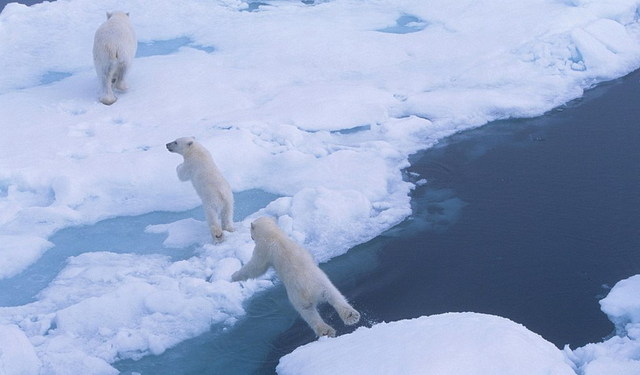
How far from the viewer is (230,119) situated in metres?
8.14

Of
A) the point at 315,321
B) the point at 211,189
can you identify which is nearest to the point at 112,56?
the point at 211,189

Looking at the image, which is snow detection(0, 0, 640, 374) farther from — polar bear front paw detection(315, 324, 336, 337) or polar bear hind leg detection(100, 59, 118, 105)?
polar bear front paw detection(315, 324, 336, 337)

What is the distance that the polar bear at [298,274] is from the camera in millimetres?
4914

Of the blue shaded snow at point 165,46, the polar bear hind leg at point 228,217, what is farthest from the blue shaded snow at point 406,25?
the polar bear hind leg at point 228,217

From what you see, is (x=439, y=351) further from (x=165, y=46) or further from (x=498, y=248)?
(x=165, y=46)

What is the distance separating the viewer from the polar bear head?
6582 millimetres

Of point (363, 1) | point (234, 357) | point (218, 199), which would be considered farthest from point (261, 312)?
point (363, 1)

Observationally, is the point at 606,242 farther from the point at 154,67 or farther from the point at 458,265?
the point at 154,67

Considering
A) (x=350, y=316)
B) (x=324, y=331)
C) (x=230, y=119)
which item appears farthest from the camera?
(x=230, y=119)

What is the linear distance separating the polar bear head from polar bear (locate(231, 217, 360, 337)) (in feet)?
4.62

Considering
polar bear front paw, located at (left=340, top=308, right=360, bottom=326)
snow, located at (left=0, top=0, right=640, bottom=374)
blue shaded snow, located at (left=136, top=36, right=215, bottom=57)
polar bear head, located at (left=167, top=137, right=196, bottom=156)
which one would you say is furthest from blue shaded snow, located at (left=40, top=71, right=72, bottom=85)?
polar bear front paw, located at (left=340, top=308, right=360, bottom=326)

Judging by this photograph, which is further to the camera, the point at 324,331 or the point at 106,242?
the point at 106,242

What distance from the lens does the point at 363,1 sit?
11844mm

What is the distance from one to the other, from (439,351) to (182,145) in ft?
10.8
